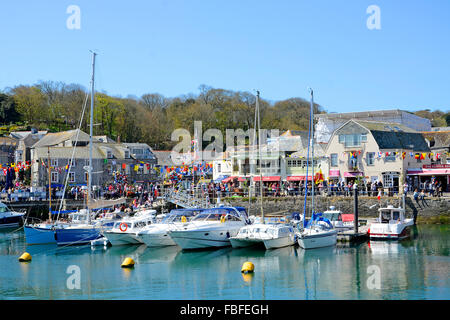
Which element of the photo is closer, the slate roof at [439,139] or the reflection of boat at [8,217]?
the reflection of boat at [8,217]

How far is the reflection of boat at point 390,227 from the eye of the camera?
3928 cm

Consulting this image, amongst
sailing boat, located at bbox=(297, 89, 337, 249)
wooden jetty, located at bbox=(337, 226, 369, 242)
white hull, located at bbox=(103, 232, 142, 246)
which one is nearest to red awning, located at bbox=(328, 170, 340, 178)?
wooden jetty, located at bbox=(337, 226, 369, 242)

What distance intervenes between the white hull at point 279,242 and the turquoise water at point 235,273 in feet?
1.55

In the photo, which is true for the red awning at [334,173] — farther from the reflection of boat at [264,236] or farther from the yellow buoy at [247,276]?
the yellow buoy at [247,276]

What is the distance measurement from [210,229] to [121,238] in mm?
7412

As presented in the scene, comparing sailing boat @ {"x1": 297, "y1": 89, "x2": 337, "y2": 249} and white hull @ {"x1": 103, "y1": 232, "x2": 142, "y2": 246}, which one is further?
white hull @ {"x1": 103, "y1": 232, "x2": 142, "y2": 246}

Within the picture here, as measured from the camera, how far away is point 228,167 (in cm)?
7194

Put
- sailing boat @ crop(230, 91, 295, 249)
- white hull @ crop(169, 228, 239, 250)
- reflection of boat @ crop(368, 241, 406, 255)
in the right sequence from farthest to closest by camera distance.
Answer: white hull @ crop(169, 228, 239, 250)
sailing boat @ crop(230, 91, 295, 249)
reflection of boat @ crop(368, 241, 406, 255)

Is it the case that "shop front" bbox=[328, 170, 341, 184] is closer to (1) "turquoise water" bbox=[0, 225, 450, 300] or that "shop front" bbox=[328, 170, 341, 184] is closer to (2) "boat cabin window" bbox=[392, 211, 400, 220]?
(2) "boat cabin window" bbox=[392, 211, 400, 220]

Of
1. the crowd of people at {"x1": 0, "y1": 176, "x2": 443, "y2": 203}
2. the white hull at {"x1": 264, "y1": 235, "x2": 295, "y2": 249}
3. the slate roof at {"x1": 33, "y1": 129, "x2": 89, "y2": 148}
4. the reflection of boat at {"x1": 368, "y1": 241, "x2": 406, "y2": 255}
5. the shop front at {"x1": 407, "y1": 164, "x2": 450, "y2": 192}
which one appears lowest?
the reflection of boat at {"x1": 368, "y1": 241, "x2": 406, "y2": 255}

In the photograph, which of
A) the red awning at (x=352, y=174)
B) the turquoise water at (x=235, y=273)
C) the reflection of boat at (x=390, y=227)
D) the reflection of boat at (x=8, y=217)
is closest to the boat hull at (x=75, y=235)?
the turquoise water at (x=235, y=273)

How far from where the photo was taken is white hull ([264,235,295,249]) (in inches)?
1430

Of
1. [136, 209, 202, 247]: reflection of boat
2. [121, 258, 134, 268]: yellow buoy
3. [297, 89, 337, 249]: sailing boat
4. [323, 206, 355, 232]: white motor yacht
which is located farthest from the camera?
[323, 206, 355, 232]: white motor yacht

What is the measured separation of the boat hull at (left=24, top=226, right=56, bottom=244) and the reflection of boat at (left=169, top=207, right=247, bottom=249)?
10471 millimetres
